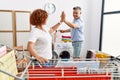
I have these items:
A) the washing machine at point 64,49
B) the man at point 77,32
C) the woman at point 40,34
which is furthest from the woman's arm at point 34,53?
the washing machine at point 64,49

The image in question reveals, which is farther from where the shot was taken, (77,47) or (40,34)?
(77,47)

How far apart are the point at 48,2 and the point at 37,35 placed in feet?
10.8

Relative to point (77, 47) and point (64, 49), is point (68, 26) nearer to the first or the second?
point (77, 47)

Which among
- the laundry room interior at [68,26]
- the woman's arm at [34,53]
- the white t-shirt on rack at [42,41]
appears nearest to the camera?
the woman's arm at [34,53]

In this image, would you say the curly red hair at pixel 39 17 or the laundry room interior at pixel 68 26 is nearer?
the curly red hair at pixel 39 17

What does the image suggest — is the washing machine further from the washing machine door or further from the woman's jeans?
the woman's jeans

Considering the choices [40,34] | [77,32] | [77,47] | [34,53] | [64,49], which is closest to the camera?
[34,53]

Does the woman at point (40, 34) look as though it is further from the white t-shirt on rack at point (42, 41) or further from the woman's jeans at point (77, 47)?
the woman's jeans at point (77, 47)

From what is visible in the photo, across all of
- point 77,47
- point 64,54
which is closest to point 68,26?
point 77,47

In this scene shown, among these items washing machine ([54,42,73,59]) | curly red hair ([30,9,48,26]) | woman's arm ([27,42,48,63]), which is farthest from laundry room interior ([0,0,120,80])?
woman's arm ([27,42,48,63])

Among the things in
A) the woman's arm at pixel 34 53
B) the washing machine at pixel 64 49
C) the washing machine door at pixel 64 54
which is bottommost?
A: the washing machine door at pixel 64 54

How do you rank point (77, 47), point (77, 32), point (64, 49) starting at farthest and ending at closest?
1. point (64, 49)
2. point (77, 47)
3. point (77, 32)

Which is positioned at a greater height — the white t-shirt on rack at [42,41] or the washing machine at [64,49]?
the white t-shirt on rack at [42,41]

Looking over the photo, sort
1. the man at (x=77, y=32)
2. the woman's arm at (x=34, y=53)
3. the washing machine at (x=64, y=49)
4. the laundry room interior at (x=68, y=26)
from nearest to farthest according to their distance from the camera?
the woman's arm at (x=34, y=53), the man at (x=77, y=32), the laundry room interior at (x=68, y=26), the washing machine at (x=64, y=49)
